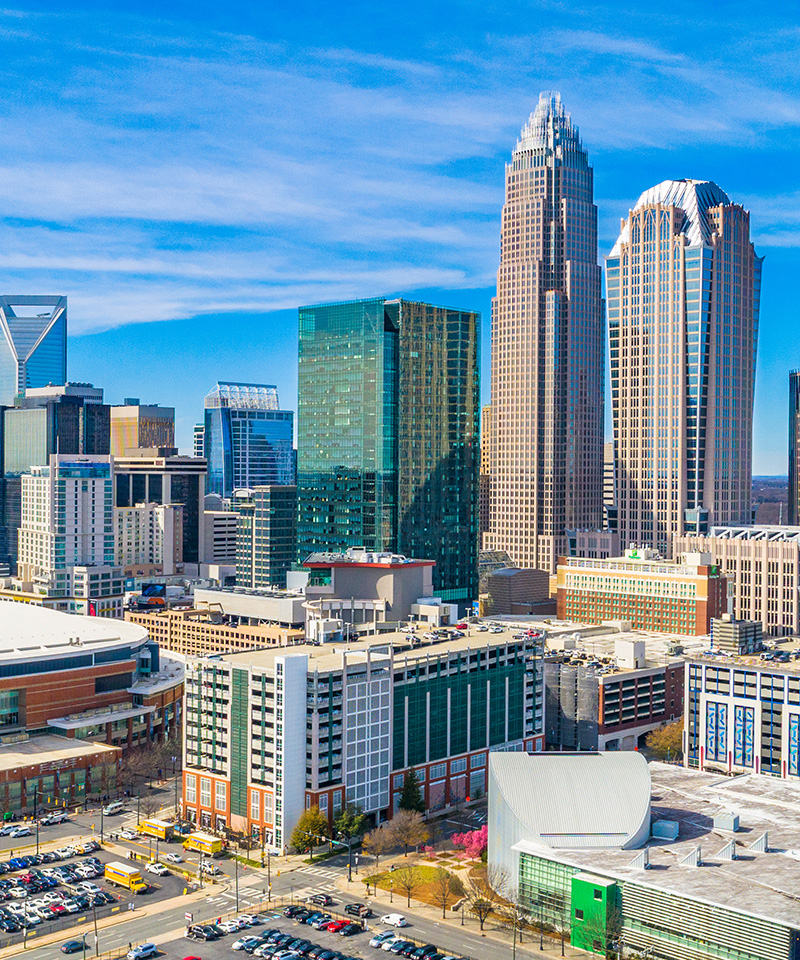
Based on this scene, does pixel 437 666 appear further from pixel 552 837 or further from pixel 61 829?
pixel 61 829

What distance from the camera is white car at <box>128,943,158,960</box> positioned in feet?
365

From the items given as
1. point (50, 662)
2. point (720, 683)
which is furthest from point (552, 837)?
point (50, 662)

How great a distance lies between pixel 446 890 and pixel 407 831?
1812 centimetres

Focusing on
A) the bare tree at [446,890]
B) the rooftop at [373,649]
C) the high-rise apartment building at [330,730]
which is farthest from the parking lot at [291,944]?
the rooftop at [373,649]

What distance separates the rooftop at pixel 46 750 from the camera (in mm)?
166250

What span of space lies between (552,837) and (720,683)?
64992mm

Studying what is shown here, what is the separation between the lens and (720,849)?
4938 inches

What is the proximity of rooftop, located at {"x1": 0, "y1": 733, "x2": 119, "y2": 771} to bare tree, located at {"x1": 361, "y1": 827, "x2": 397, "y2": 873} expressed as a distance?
47.8 meters

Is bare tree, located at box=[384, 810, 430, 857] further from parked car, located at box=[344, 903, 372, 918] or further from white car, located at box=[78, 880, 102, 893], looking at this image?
white car, located at box=[78, 880, 102, 893]

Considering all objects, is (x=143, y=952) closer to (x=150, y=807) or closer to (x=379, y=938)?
(x=379, y=938)

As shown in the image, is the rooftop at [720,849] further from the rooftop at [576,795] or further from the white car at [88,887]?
the white car at [88,887]

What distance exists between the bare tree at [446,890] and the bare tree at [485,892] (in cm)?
114

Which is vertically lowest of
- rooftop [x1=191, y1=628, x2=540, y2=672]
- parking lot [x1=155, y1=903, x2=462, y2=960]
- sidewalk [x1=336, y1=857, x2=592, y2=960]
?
sidewalk [x1=336, y1=857, x2=592, y2=960]

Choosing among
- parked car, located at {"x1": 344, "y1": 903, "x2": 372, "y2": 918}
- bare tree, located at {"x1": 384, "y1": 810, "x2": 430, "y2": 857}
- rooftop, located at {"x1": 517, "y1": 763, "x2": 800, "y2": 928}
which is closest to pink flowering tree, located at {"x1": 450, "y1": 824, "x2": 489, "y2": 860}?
bare tree, located at {"x1": 384, "y1": 810, "x2": 430, "y2": 857}
